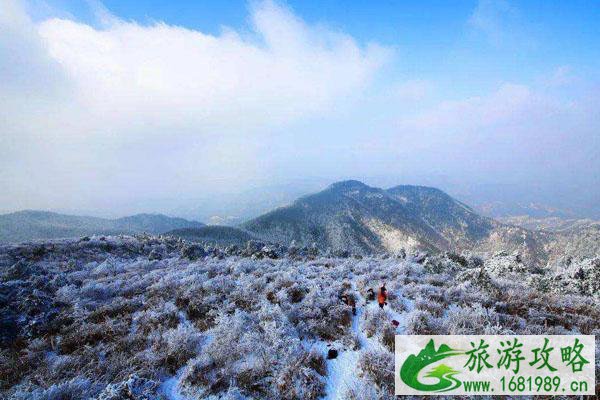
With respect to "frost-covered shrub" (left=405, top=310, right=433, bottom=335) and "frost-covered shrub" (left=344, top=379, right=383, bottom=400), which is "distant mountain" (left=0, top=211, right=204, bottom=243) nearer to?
"frost-covered shrub" (left=405, top=310, right=433, bottom=335)

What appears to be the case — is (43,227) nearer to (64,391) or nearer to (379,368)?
(64,391)

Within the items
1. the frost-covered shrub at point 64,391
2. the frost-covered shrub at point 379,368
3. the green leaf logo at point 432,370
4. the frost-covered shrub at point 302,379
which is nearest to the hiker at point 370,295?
the green leaf logo at point 432,370

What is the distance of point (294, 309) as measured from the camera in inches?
362

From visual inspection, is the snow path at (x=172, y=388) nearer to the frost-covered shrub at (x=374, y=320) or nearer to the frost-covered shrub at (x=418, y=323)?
the frost-covered shrub at (x=374, y=320)

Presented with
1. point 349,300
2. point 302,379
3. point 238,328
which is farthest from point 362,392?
point 349,300

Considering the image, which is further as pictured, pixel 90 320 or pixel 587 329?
pixel 90 320

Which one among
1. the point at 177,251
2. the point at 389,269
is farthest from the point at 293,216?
the point at 389,269

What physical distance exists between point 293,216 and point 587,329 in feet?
592

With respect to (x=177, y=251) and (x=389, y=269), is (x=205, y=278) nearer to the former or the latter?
(x=389, y=269)

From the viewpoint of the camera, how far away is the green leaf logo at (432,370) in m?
5.77

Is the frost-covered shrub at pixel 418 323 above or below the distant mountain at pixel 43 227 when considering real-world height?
above

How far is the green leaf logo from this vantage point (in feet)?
18.9

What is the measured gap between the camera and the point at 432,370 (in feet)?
20.0

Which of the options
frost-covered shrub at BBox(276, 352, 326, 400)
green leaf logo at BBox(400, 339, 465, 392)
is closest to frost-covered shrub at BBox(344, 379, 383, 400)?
frost-covered shrub at BBox(276, 352, 326, 400)
